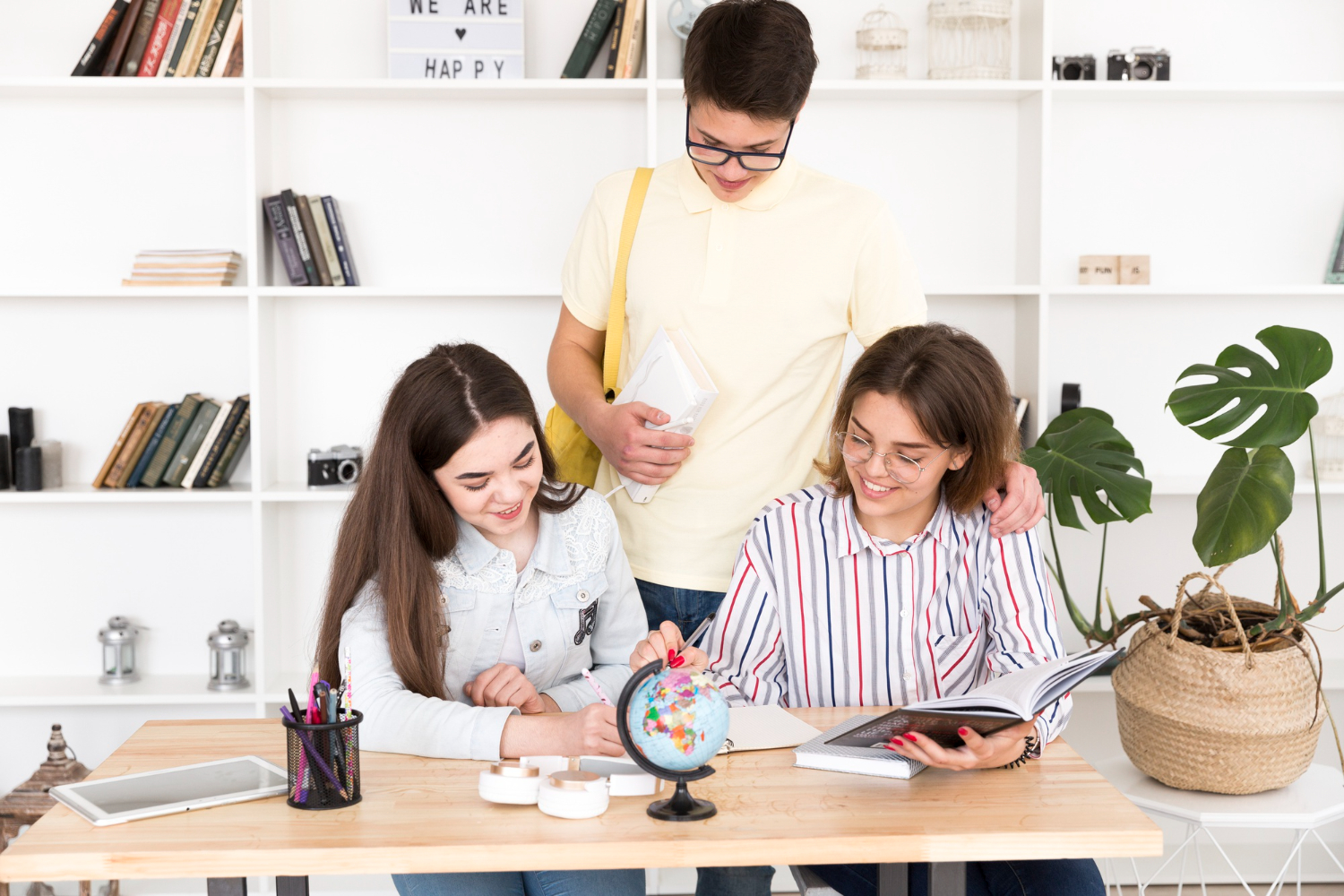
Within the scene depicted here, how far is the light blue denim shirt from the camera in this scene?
1606mm

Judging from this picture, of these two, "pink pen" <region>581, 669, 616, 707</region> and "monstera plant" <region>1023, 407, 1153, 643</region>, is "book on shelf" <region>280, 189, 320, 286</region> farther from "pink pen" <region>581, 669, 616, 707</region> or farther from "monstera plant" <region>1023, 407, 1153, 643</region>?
"monstera plant" <region>1023, 407, 1153, 643</region>

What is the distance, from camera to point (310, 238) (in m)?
2.83

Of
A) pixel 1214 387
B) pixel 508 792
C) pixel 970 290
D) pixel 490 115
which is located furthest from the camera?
pixel 490 115

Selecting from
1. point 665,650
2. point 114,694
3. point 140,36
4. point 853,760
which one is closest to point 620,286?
point 665,650

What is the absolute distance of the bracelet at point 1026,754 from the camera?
1421 millimetres

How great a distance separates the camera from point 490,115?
2994 millimetres

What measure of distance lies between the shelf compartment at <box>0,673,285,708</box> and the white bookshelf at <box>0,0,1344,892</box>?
2 cm

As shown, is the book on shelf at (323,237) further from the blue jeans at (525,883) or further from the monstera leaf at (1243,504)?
the monstera leaf at (1243,504)

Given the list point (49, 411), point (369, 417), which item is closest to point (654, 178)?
point (369, 417)

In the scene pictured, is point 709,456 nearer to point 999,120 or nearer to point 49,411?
point 999,120

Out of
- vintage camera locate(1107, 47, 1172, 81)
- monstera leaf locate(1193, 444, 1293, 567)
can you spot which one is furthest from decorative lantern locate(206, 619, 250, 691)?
vintage camera locate(1107, 47, 1172, 81)

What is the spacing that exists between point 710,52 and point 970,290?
132 cm

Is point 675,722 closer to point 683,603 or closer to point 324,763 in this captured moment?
point 324,763

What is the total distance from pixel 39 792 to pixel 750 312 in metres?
2.01
